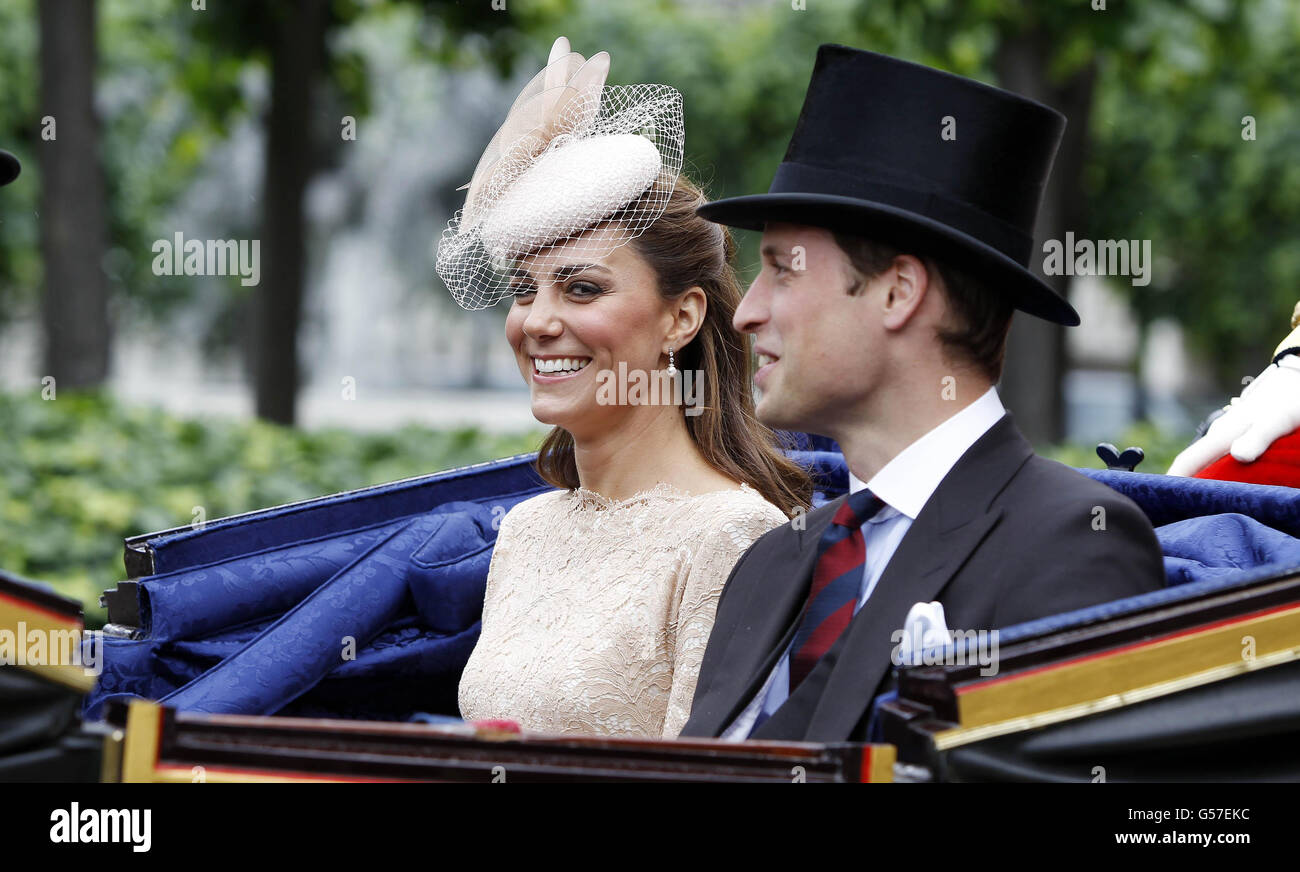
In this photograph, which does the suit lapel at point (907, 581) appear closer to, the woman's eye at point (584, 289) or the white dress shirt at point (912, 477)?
the white dress shirt at point (912, 477)

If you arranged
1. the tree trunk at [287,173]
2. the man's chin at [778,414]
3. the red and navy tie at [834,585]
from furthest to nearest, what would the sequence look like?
the tree trunk at [287,173], the man's chin at [778,414], the red and navy tie at [834,585]

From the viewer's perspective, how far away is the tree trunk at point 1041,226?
788 cm

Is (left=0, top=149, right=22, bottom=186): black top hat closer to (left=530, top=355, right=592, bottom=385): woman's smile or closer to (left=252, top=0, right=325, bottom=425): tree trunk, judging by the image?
(left=530, top=355, right=592, bottom=385): woman's smile

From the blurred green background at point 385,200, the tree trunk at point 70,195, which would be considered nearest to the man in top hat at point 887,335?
the blurred green background at point 385,200

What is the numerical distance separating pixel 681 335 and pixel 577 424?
28 cm

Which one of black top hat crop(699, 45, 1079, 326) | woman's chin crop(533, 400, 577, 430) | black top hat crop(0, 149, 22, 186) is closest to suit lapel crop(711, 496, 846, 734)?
black top hat crop(699, 45, 1079, 326)

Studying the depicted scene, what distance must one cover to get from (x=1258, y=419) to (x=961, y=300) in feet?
2.54

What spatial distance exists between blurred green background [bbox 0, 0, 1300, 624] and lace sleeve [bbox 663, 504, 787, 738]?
0.80 meters

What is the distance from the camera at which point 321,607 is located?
3094 millimetres

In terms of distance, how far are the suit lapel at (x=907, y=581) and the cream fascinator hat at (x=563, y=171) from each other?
102 cm

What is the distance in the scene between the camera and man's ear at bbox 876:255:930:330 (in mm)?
2082
